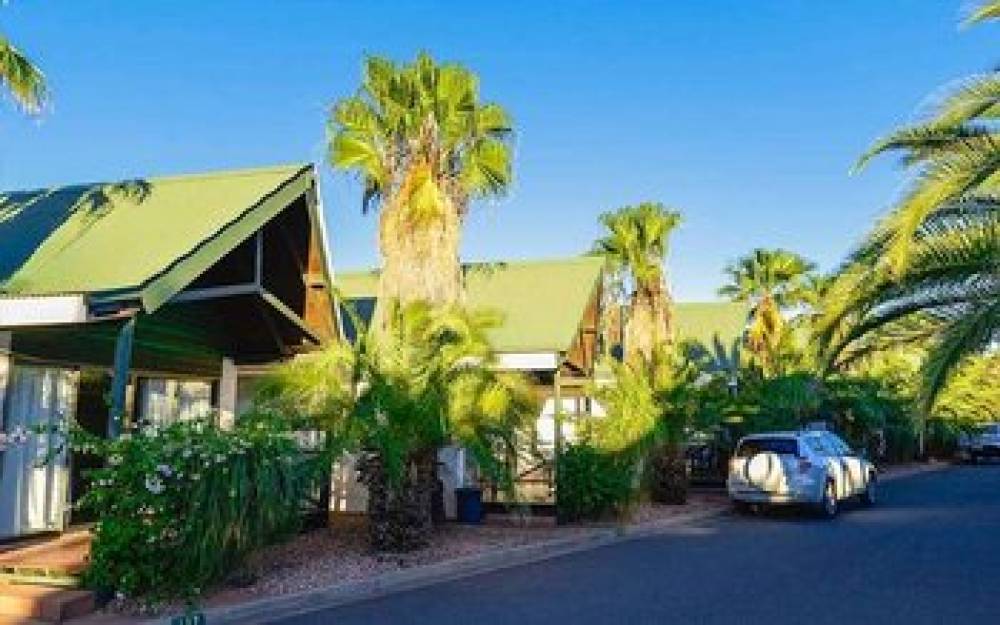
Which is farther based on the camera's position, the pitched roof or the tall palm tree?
the pitched roof

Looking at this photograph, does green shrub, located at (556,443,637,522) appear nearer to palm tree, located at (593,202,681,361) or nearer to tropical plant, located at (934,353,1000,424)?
palm tree, located at (593,202,681,361)

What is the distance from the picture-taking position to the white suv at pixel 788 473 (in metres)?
20.5

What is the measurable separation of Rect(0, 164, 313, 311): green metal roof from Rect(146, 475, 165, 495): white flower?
2.02m

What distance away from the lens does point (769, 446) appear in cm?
2112

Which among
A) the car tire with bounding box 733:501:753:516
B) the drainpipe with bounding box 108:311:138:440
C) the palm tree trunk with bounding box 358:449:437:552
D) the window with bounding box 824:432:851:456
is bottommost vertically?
the car tire with bounding box 733:501:753:516

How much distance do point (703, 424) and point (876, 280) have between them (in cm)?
1269

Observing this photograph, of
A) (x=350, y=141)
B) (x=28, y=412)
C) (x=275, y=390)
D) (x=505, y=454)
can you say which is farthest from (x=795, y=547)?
(x=28, y=412)

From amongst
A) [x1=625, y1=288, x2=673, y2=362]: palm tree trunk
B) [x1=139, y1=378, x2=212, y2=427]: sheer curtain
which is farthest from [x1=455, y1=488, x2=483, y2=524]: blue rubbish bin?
[x1=625, y1=288, x2=673, y2=362]: palm tree trunk

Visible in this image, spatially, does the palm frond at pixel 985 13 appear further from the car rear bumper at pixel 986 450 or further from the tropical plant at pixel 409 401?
the car rear bumper at pixel 986 450

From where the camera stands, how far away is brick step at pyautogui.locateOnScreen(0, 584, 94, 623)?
8.99m

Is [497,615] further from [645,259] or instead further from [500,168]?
[645,259]

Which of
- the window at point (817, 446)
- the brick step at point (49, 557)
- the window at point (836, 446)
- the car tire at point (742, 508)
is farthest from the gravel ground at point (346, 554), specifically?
the window at point (836, 446)

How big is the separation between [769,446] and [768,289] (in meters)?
18.9

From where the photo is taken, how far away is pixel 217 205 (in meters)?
13.1
